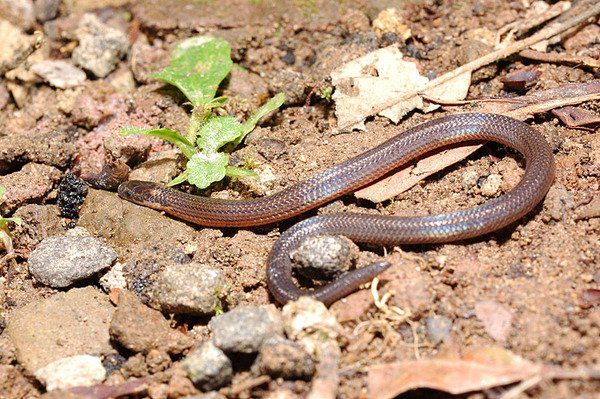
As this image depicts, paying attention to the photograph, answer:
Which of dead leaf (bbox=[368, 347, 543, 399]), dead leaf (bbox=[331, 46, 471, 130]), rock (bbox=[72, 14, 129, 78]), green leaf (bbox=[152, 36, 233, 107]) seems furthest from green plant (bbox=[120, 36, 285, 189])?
dead leaf (bbox=[368, 347, 543, 399])

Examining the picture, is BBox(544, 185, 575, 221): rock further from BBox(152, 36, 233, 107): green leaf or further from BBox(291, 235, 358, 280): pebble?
BBox(152, 36, 233, 107): green leaf

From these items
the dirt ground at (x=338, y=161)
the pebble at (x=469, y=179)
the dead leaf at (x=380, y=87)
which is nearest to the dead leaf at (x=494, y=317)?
the dirt ground at (x=338, y=161)

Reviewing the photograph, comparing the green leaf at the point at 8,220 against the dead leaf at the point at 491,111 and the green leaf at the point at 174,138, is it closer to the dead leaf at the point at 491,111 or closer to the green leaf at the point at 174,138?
the green leaf at the point at 174,138

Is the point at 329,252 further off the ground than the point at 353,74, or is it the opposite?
the point at 353,74

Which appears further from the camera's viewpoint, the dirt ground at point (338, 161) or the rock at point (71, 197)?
the rock at point (71, 197)

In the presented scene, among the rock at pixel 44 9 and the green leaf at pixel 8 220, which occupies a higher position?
the rock at pixel 44 9

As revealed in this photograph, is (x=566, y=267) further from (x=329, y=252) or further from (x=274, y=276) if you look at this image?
(x=274, y=276)

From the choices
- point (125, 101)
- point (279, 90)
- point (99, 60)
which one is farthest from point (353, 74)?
point (99, 60)
